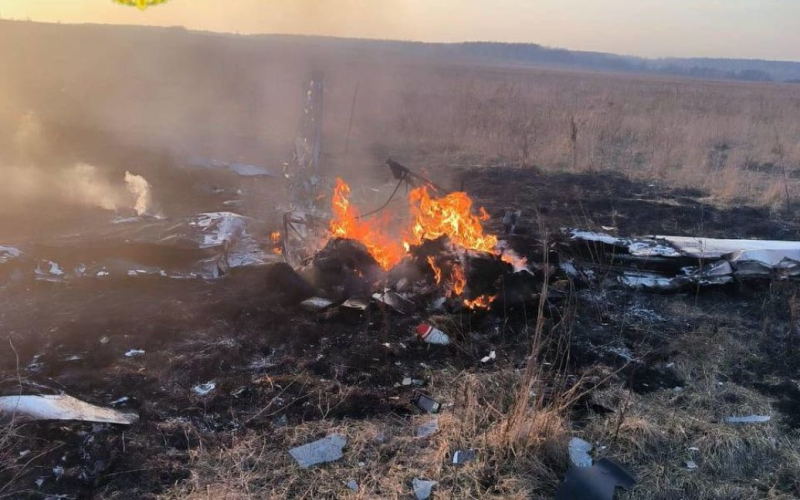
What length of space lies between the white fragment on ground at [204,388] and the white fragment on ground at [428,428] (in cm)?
173

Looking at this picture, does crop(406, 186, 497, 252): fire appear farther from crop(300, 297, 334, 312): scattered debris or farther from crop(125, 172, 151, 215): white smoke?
crop(125, 172, 151, 215): white smoke

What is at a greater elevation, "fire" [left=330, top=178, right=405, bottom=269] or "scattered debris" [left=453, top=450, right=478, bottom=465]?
"fire" [left=330, top=178, right=405, bottom=269]

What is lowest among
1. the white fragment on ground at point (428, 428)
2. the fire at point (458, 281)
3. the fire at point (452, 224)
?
the white fragment on ground at point (428, 428)

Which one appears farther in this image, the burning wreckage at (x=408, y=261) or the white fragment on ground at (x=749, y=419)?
the burning wreckage at (x=408, y=261)

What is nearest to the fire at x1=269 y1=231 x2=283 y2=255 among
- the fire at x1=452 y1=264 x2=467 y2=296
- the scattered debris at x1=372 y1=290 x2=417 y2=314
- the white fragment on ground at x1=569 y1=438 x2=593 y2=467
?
the scattered debris at x1=372 y1=290 x2=417 y2=314

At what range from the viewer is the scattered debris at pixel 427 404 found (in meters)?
3.99

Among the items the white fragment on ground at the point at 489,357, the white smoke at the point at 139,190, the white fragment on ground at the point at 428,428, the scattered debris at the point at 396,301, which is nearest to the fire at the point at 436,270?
the scattered debris at the point at 396,301

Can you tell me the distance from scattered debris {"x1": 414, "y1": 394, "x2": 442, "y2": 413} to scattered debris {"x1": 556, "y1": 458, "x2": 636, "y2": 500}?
1098 millimetres

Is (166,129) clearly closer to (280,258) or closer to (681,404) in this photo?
(280,258)

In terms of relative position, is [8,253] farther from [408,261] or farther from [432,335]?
[432,335]

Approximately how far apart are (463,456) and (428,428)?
1.36ft

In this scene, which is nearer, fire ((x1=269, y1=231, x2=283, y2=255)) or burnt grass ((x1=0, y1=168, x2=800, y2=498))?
burnt grass ((x1=0, y1=168, x2=800, y2=498))

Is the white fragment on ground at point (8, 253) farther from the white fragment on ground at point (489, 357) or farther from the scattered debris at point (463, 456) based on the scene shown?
the scattered debris at point (463, 456)

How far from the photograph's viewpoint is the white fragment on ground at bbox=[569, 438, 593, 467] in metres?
3.36
